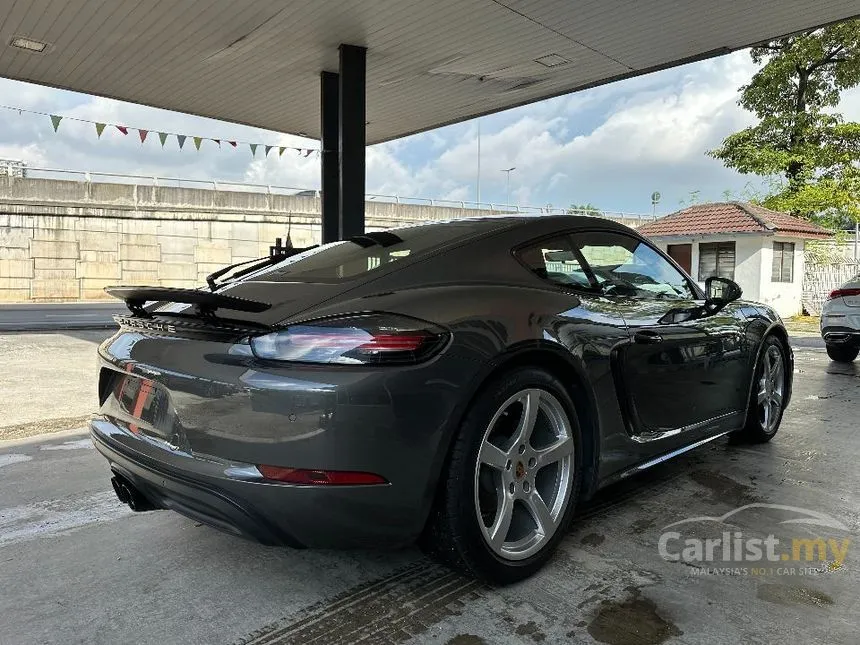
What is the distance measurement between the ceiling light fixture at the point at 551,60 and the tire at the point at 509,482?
6685 millimetres

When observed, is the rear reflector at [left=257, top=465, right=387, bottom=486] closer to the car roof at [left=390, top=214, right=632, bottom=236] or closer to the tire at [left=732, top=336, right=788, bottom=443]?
the car roof at [left=390, top=214, right=632, bottom=236]

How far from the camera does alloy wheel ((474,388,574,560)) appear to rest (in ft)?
7.15

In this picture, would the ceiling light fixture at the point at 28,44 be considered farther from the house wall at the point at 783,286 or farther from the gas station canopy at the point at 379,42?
the house wall at the point at 783,286

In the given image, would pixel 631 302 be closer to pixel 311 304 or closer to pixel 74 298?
pixel 311 304

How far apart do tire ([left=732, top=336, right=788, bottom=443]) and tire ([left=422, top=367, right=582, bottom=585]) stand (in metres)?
1.97

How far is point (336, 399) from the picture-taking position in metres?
1.81

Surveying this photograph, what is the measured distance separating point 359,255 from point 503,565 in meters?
1.34

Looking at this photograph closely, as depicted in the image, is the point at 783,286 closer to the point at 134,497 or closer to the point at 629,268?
the point at 629,268

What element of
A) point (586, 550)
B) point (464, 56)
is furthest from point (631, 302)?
point (464, 56)

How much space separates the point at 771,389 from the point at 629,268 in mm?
1838

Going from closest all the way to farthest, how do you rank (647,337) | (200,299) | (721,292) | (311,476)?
(311,476) → (200,299) → (647,337) → (721,292)

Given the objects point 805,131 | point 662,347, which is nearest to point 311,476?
point 662,347

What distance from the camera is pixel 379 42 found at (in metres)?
7.54

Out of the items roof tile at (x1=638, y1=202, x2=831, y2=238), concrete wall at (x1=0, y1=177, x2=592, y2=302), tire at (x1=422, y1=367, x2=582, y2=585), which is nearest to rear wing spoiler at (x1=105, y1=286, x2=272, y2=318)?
tire at (x1=422, y1=367, x2=582, y2=585)
